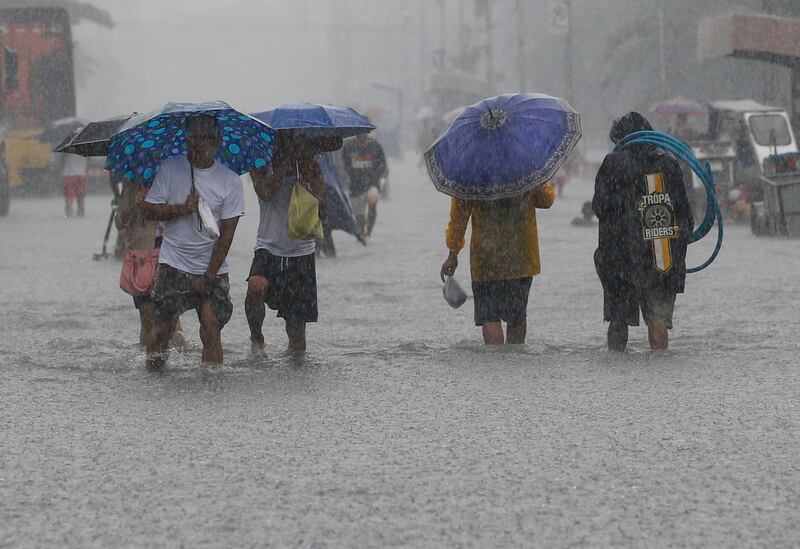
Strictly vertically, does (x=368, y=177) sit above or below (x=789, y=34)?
below

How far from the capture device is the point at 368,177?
60.0 ft

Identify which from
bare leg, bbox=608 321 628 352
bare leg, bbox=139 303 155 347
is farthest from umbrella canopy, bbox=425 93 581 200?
bare leg, bbox=139 303 155 347

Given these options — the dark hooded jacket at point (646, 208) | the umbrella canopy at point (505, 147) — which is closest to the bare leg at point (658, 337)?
the dark hooded jacket at point (646, 208)

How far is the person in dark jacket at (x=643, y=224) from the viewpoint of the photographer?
8.66 m

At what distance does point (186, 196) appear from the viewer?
7820mm

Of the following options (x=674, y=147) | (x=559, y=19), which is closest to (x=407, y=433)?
(x=674, y=147)

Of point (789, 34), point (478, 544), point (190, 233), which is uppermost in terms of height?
point (789, 34)

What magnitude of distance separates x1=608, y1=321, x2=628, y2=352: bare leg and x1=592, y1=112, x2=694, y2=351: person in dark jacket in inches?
2.7

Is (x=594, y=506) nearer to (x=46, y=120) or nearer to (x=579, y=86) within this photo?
(x=46, y=120)

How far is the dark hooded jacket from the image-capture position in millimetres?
8656

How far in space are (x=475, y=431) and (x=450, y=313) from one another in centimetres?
Answer: 481

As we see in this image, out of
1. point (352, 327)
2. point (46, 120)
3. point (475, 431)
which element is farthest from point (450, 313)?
→ point (46, 120)

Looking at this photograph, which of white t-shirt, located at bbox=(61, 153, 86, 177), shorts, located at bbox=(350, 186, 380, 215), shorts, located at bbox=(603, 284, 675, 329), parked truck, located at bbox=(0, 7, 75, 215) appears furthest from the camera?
parked truck, located at bbox=(0, 7, 75, 215)

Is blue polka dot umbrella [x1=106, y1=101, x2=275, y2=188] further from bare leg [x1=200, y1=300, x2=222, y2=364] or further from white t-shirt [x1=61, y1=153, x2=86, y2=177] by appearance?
white t-shirt [x1=61, y1=153, x2=86, y2=177]
